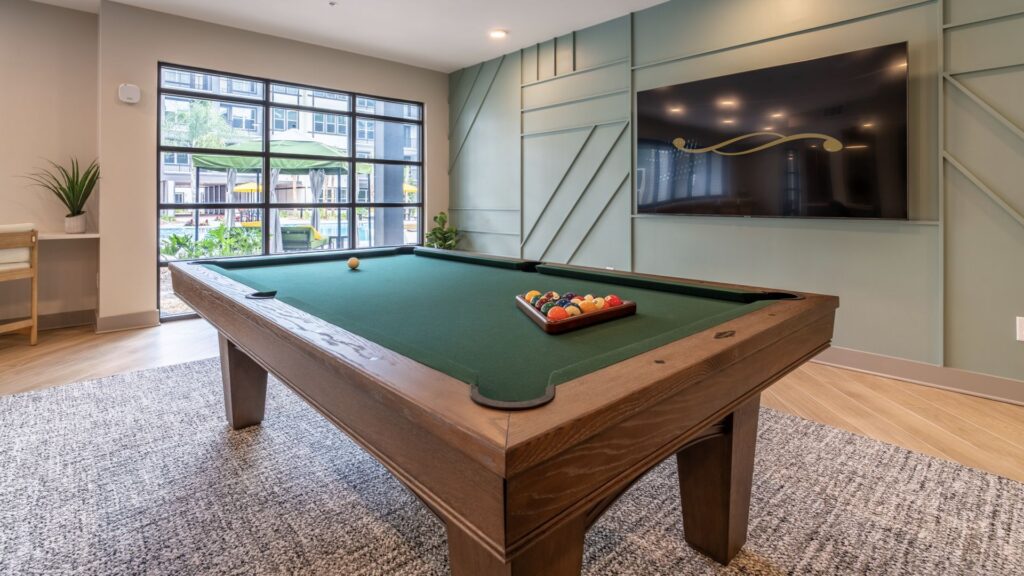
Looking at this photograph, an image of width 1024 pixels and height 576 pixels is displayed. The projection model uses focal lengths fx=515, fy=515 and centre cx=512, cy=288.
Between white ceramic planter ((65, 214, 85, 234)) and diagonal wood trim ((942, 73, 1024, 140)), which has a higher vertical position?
diagonal wood trim ((942, 73, 1024, 140))

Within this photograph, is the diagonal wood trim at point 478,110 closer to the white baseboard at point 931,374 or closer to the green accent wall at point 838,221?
the green accent wall at point 838,221

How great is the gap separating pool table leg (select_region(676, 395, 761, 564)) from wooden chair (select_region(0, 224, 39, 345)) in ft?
15.1

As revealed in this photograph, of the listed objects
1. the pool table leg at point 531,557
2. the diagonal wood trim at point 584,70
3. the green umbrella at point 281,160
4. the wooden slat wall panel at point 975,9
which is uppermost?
the diagonal wood trim at point 584,70

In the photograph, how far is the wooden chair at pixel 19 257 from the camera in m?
3.61

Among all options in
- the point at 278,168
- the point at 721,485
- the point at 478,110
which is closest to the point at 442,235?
the point at 478,110

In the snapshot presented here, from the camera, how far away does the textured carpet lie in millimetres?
1547

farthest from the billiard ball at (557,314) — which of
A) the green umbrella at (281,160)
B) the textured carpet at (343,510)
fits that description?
the green umbrella at (281,160)

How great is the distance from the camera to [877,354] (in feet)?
10.6

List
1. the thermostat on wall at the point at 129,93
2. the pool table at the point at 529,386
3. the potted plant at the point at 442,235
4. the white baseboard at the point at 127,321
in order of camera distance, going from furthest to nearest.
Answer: the potted plant at the point at 442,235 < the white baseboard at the point at 127,321 < the thermostat on wall at the point at 129,93 < the pool table at the point at 529,386

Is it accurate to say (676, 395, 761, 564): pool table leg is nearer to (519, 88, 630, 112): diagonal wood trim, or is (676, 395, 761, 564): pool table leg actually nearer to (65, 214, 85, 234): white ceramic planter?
(519, 88, 630, 112): diagonal wood trim

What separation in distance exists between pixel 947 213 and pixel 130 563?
13.2ft

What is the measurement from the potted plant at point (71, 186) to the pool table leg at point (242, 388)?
9.82 feet

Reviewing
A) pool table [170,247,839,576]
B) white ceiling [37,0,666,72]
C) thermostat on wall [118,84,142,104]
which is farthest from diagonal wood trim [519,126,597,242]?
thermostat on wall [118,84,142,104]

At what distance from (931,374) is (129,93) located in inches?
241
